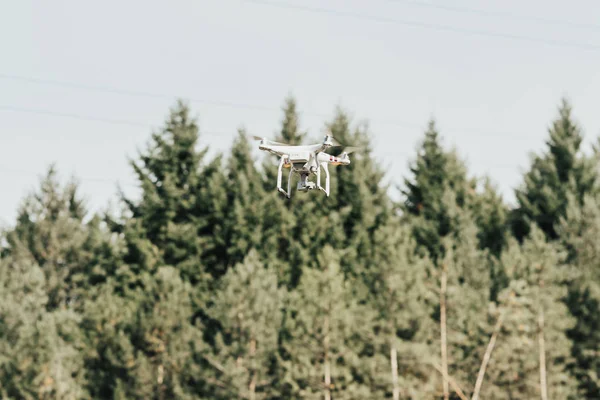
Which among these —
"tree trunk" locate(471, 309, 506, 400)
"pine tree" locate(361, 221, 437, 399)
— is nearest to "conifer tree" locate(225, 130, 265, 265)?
"pine tree" locate(361, 221, 437, 399)

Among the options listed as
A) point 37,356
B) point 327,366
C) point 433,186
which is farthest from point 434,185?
point 37,356

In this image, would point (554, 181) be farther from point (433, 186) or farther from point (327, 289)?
point (327, 289)

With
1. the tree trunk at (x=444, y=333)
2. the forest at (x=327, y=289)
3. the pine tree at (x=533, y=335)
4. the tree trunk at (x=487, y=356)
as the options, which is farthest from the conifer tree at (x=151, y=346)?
the pine tree at (x=533, y=335)

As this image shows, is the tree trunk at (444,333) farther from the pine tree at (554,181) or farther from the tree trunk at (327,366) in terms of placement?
the pine tree at (554,181)

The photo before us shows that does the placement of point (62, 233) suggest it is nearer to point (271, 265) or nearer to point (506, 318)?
point (271, 265)

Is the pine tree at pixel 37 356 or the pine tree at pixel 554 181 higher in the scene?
the pine tree at pixel 554 181

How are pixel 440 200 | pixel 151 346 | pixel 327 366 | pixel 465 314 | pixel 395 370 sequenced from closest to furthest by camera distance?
1. pixel 395 370
2. pixel 327 366
3. pixel 465 314
4. pixel 151 346
5. pixel 440 200

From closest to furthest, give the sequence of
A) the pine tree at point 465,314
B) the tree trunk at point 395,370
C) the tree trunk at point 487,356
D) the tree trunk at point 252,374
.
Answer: the tree trunk at point 395,370 → the tree trunk at point 487,356 → the tree trunk at point 252,374 → the pine tree at point 465,314

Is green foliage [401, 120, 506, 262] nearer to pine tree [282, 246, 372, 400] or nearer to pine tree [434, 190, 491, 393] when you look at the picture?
pine tree [434, 190, 491, 393]
